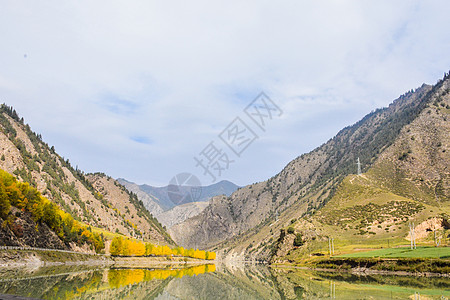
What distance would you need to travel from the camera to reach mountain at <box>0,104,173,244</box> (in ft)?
404

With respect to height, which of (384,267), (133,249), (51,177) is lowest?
(384,267)

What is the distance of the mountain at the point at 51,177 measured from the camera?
123 metres

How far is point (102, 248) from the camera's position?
375 feet

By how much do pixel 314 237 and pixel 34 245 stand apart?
69.6m

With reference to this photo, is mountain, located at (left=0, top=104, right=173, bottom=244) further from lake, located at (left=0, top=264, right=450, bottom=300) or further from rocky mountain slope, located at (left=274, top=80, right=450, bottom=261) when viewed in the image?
lake, located at (left=0, top=264, right=450, bottom=300)

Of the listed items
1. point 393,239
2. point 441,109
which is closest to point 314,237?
point 393,239

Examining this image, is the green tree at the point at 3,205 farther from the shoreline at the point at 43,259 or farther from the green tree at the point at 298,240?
the green tree at the point at 298,240

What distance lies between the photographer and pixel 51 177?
142 metres

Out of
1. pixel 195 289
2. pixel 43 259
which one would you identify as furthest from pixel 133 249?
pixel 195 289

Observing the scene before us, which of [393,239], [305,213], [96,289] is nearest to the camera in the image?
[96,289]

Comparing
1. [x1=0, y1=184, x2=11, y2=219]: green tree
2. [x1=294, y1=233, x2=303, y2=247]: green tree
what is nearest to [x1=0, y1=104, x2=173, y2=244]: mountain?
[x1=0, y1=184, x2=11, y2=219]: green tree

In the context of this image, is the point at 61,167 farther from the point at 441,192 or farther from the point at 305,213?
the point at 441,192

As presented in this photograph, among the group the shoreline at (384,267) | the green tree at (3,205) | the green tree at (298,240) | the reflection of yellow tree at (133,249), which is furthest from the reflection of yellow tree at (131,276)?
the reflection of yellow tree at (133,249)

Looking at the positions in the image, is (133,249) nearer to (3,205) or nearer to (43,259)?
(43,259)
